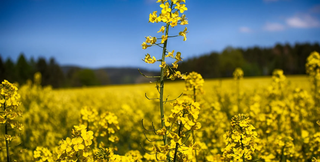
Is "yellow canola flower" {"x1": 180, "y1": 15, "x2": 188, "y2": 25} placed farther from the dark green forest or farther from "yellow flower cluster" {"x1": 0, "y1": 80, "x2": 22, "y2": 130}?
the dark green forest

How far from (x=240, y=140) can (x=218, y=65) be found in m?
56.1

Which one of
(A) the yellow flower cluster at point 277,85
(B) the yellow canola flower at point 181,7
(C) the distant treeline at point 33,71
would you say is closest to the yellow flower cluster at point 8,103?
(B) the yellow canola flower at point 181,7

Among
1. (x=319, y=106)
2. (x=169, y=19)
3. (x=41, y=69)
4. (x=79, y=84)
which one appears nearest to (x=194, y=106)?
(x=169, y=19)

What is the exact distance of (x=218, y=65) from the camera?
5672 cm

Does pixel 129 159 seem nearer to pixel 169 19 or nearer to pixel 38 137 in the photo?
pixel 169 19

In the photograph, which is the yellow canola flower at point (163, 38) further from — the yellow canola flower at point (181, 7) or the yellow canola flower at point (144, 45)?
the yellow canola flower at point (181, 7)

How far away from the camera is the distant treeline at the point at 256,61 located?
50.5 m

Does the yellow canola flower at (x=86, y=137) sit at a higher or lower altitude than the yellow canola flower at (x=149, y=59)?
lower

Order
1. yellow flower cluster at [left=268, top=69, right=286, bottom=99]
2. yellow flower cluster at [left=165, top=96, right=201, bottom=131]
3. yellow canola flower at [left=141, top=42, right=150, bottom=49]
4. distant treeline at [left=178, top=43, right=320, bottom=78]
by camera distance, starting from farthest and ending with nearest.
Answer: distant treeline at [left=178, top=43, right=320, bottom=78], yellow flower cluster at [left=268, top=69, right=286, bottom=99], yellow canola flower at [left=141, top=42, right=150, bottom=49], yellow flower cluster at [left=165, top=96, right=201, bottom=131]

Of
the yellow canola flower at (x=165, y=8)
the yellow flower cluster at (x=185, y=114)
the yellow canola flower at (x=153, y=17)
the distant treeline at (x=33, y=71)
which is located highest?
the distant treeline at (x=33, y=71)

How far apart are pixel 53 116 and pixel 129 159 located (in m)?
7.00

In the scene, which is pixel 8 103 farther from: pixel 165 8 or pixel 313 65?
pixel 313 65

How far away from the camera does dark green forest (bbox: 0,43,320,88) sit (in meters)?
47.5

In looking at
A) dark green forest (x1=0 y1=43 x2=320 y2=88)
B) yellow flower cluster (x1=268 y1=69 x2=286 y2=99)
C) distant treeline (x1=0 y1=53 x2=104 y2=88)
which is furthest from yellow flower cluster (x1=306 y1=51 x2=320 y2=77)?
distant treeline (x1=0 y1=53 x2=104 y2=88)
